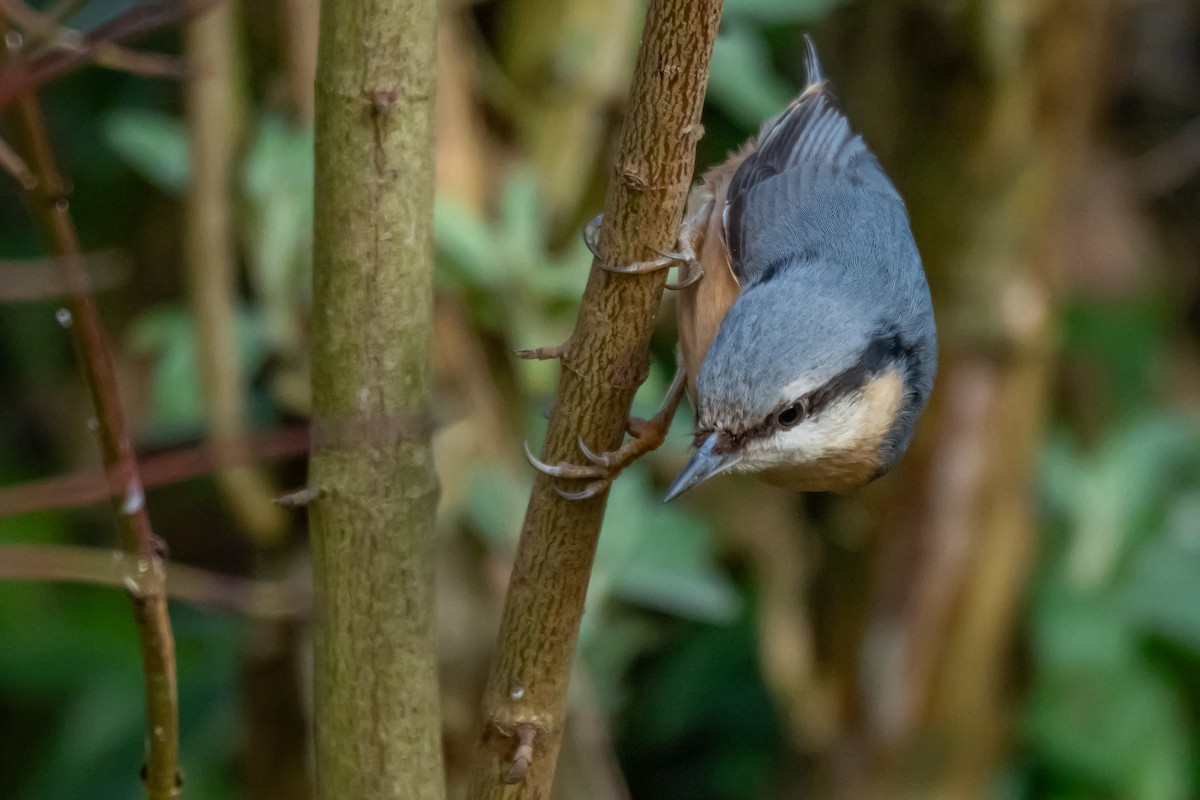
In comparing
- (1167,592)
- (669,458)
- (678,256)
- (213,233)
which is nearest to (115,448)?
(678,256)

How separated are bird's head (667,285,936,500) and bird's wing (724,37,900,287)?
0.18 metres

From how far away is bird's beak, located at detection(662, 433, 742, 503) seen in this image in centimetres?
176

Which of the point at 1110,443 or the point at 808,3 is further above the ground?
the point at 808,3

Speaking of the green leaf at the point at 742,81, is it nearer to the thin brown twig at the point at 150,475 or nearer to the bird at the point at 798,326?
the bird at the point at 798,326

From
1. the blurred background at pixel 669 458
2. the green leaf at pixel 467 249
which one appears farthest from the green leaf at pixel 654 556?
the green leaf at pixel 467 249

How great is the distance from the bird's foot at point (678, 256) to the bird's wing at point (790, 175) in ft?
0.18

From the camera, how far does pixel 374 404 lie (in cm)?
126

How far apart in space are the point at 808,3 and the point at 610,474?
5.41 ft

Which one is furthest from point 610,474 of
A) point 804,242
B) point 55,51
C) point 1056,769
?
point 1056,769

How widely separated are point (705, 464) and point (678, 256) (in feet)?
1.49

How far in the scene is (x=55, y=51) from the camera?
3.35ft

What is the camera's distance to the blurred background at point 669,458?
2.63m

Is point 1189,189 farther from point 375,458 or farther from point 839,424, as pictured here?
point 375,458

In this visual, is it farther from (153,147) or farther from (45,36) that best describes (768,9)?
(45,36)
